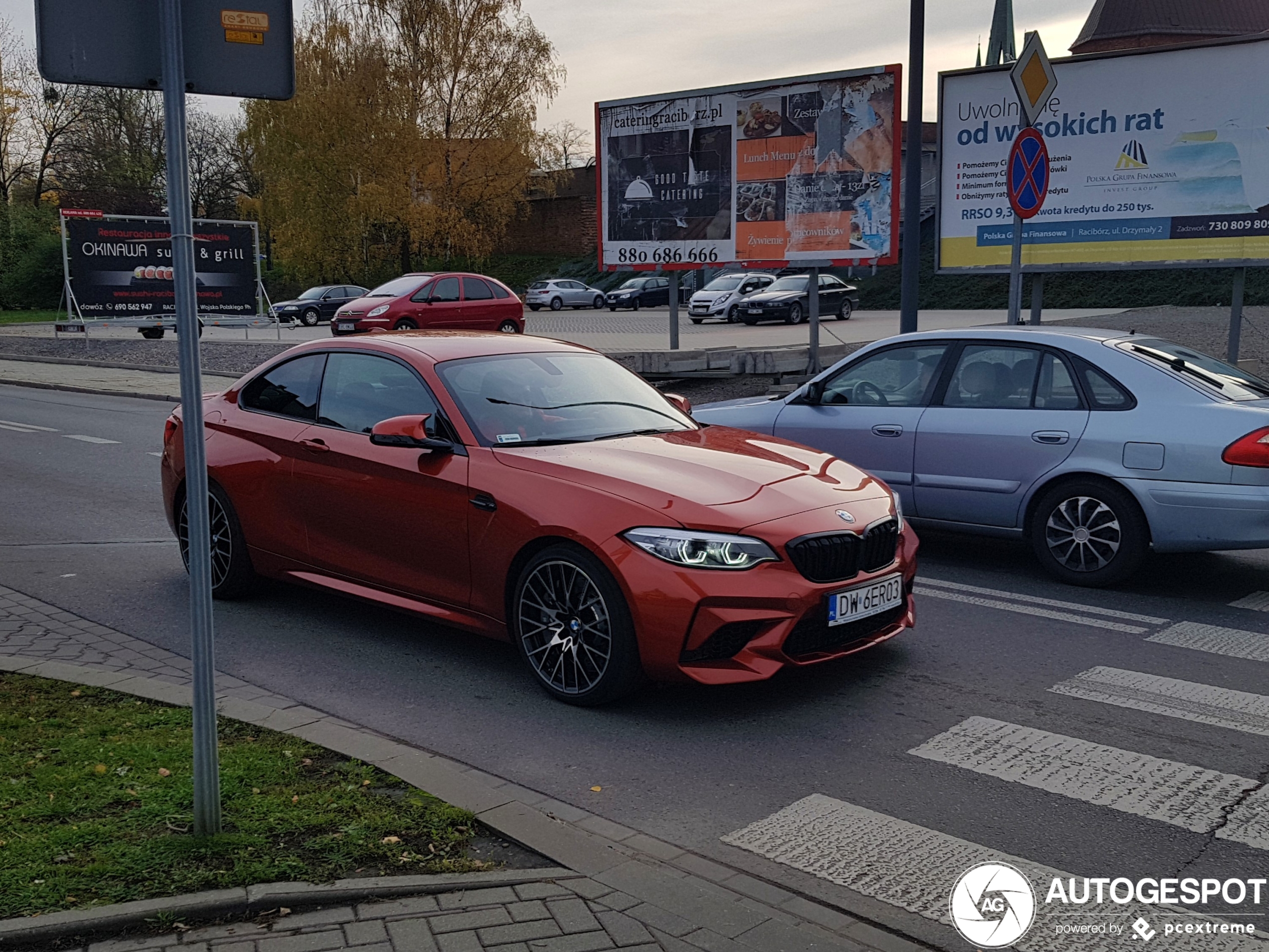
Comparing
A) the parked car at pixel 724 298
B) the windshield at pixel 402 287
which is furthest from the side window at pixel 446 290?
the parked car at pixel 724 298

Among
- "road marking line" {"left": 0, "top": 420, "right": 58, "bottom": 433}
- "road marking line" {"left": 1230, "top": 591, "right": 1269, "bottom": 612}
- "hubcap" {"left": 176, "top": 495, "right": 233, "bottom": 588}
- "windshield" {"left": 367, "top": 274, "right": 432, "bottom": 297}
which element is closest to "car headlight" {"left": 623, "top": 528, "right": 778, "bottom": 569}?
"hubcap" {"left": 176, "top": 495, "right": 233, "bottom": 588}

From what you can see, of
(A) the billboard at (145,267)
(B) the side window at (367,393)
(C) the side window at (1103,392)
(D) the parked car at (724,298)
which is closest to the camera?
→ (B) the side window at (367,393)

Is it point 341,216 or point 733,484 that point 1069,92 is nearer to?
point 733,484

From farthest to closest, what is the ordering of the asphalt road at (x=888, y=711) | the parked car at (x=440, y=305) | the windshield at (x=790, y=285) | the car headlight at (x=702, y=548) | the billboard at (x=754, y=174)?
the windshield at (x=790, y=285), the parked car at (x=440, y=305), the billboard at (x=754, y=174), the car headlight at (x=702, y=548), the asphalt road at (x=888, y=711)

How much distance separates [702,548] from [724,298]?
1399 inches

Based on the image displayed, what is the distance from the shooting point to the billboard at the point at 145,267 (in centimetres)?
3122

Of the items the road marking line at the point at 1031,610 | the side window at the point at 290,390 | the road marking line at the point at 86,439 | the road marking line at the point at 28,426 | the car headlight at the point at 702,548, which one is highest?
the side window at the point at 290,390

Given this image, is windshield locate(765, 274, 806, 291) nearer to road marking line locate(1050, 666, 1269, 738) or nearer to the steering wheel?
the steering wheel

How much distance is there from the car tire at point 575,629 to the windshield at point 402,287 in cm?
2064

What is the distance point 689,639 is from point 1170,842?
1.90 m

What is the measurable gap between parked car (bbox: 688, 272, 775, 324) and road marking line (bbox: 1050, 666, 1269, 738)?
33.6 meters

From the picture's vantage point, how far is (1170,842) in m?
3.99

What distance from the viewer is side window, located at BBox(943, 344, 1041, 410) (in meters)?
7.83

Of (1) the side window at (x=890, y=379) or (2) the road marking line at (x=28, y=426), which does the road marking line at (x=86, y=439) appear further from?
(1) the side window at (x=890, y=379)
